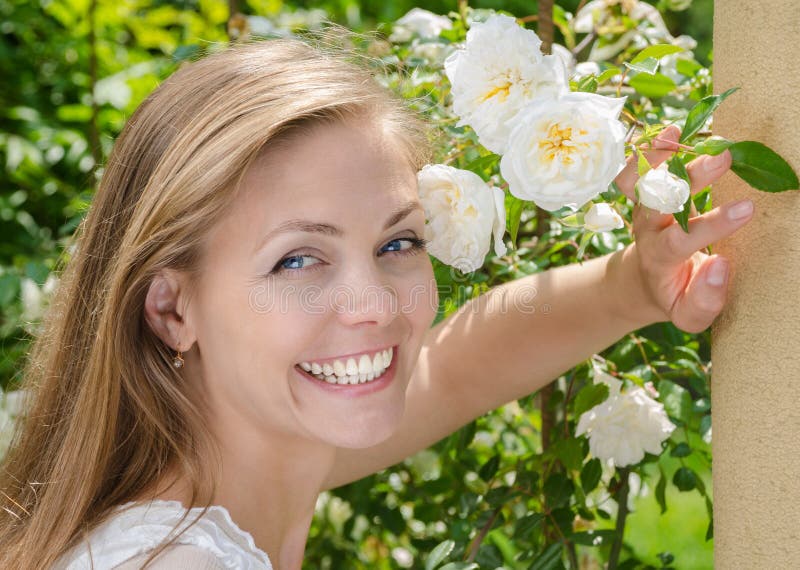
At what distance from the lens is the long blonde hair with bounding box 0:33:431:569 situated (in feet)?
4.56

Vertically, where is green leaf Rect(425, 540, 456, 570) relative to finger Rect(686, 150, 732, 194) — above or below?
below

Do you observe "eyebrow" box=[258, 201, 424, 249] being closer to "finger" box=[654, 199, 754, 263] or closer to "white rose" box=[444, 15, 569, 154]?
"white rose" box=[444, 15, 569, 154]

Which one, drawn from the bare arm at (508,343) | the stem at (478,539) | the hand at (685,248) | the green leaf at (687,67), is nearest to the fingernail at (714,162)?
the hand at (685,248)

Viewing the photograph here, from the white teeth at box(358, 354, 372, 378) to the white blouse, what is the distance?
29 centimetres

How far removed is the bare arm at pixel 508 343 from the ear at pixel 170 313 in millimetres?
533

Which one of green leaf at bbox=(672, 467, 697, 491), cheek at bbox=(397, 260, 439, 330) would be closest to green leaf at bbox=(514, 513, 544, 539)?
green leaf at bbox=(672, 467, 697, 491)

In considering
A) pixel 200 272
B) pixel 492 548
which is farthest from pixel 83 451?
pixel 492 548

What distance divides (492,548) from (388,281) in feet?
2.03

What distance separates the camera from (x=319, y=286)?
1.38 m

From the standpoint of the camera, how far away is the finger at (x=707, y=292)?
121cm

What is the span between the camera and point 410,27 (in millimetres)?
2102

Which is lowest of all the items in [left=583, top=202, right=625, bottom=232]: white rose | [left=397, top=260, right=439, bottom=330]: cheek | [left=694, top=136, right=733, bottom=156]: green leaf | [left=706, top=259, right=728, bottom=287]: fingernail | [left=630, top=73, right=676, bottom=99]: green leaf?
[left=397, top=260, right=439, bottom=330]: cheek

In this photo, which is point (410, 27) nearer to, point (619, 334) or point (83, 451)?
point (619, 334)

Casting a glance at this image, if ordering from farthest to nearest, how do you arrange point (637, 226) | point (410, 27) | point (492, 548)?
1. point (410, 27)
2. point (492, 548)
3. point (637, 226)
